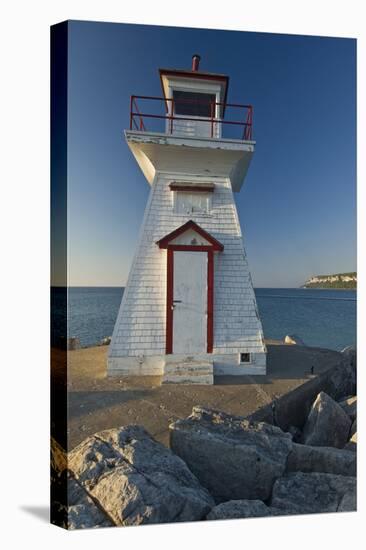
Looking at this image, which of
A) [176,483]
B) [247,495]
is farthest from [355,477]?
[176,483]

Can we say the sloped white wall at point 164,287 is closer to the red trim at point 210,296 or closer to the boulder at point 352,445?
the red trim at point 210,296

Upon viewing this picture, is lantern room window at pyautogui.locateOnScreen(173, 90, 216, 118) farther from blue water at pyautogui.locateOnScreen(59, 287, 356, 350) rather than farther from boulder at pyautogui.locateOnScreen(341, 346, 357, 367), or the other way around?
blue water at pyautogui.locateOnScreen(59, 287, 356, 350)

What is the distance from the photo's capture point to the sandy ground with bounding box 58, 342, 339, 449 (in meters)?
3.71

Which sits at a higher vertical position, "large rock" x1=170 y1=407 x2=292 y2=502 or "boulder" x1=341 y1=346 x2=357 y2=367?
"boulder" x1=341 y1=346 x2=357 y2=367

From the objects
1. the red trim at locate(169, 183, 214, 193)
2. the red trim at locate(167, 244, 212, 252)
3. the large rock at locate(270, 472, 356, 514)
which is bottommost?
the large rock at locate(270, 472, 356, 514)

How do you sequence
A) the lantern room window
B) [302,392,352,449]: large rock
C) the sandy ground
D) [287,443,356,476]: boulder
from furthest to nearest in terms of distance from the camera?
the lantern room window → [302,392,352,449]: large rock → the sandy ground → [287,443,356,476]: boulder

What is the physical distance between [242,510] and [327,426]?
177 cm

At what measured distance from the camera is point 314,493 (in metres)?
3.19

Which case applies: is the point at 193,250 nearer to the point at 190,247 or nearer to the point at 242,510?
the point at 190,247

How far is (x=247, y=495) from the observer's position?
3.21 metres

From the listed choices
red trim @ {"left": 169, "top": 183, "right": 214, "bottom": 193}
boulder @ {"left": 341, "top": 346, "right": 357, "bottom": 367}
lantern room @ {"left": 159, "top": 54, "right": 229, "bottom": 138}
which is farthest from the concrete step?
lantern room @ {"left": 159, "top": 54, "right": 229, "bottom": 138}

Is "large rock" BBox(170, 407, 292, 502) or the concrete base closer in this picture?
"large rock" BBox(170, 407, 292, 502)

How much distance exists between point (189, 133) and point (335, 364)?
192 inches

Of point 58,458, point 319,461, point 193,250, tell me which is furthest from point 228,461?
point 193,250
